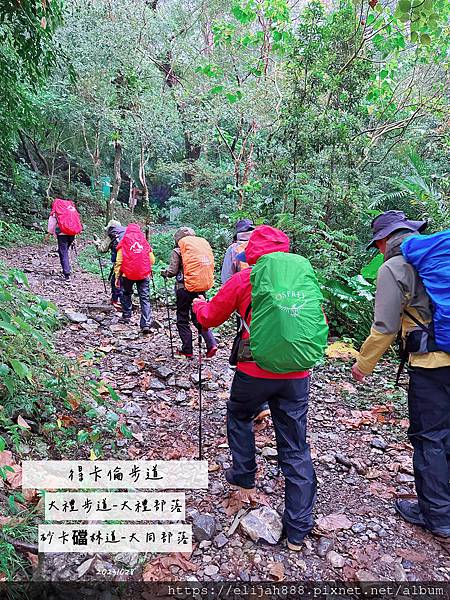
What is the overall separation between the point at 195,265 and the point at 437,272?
11.0ft

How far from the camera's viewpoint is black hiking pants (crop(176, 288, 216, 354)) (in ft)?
19.4

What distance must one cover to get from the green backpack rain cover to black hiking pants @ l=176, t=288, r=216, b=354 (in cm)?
295

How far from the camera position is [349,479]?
392 centimetres

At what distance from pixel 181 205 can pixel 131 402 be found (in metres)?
14.6

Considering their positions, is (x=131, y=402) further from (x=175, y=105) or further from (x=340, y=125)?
(x=175, y=105)

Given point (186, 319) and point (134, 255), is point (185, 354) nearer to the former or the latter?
point (186, 319)

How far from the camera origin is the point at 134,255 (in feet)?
22.7

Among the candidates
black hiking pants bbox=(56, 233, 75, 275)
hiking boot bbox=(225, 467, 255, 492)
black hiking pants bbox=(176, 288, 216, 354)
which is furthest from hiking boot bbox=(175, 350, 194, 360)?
black hiking pants bbox=(56, 233, 75, 275)

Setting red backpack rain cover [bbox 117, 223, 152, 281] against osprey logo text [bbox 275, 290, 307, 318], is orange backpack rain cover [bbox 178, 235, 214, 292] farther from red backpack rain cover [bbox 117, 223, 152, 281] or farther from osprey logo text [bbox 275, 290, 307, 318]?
osprey logo text [bbox 275, 290, 307, 318]

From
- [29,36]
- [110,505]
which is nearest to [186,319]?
[110,505]

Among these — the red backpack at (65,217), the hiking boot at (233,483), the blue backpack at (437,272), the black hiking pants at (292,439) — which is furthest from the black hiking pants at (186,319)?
the red backpack at (65,217)

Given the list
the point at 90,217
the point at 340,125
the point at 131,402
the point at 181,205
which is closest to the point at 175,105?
the point at 181,205

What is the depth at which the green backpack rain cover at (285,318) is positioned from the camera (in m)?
2.68

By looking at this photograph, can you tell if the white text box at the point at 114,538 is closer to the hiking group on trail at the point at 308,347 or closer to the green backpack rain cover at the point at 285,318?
the hiking group on trail at the point at 308,347
